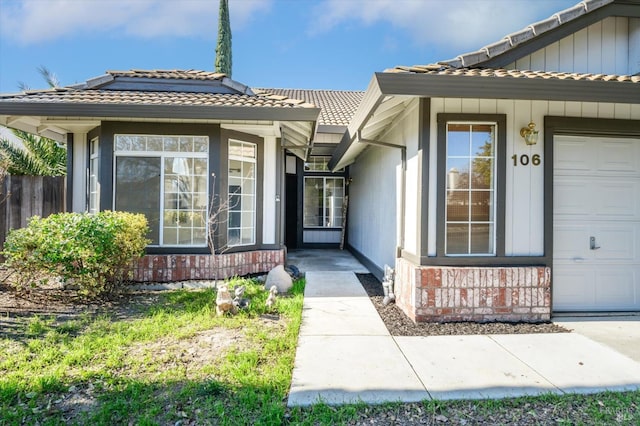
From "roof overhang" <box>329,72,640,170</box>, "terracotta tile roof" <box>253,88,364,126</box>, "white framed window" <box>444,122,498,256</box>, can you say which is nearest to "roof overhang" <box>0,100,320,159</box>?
"roof overhang" <box>329,72,640,170</box>

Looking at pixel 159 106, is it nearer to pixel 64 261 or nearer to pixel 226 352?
pixel 64 261

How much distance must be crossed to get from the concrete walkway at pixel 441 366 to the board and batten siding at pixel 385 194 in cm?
142

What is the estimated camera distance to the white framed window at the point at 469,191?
452cm

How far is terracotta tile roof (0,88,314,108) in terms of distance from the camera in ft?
18.4

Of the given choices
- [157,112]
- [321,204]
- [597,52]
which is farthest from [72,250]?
[321,204]

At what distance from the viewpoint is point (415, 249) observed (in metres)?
4.66

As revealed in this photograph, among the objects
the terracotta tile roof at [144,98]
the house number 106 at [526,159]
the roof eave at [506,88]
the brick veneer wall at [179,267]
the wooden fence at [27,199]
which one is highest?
the terracotta tile roof at [144,98]

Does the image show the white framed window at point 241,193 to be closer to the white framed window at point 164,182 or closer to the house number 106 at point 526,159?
the white framed window at point 164,182

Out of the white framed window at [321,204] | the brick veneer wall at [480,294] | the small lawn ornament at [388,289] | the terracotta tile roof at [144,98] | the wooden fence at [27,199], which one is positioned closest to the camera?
the brick veneer wall at [480,294]

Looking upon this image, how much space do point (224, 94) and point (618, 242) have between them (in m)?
6.90

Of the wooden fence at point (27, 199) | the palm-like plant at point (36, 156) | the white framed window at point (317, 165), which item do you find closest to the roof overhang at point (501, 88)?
the wooden fence at point (27, 199)

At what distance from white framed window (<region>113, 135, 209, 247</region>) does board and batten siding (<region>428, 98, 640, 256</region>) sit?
3975 millimetres

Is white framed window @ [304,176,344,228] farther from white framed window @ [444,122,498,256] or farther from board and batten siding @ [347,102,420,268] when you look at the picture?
white framed window @ [444,122,498,256]

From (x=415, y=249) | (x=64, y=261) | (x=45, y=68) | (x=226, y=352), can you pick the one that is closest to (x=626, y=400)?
(x=415, y=249)
